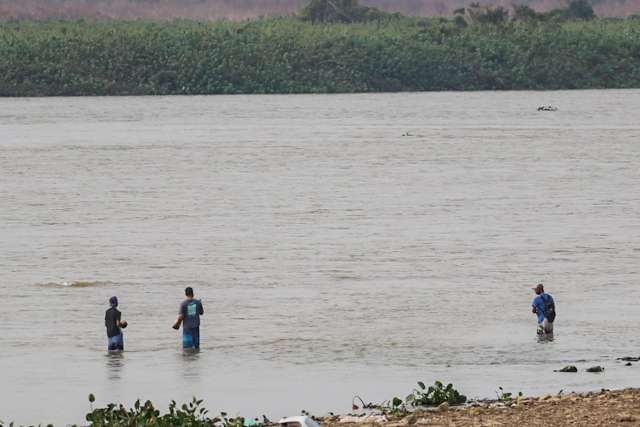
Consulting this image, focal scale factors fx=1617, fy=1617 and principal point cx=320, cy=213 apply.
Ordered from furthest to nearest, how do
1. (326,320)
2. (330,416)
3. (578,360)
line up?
(326,320)
(578,360)
(330,416)

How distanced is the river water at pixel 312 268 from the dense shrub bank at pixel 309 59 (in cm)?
6251

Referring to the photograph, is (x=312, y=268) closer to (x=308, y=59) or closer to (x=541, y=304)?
(x=541, y=304)

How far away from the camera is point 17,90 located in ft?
505

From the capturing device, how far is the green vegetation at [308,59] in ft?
502

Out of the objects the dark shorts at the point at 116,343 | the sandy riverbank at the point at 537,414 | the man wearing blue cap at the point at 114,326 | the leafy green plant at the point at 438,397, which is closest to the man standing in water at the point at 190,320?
the man wearing blue cap at the point at 114,326

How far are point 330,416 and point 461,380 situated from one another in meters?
4.25

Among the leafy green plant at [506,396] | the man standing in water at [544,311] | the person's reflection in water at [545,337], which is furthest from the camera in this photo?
the man standing in water at [544,311]

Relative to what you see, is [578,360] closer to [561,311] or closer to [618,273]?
[561,311]

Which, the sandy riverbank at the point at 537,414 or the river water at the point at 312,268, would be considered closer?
the sandy riverbank at the point at 537,414

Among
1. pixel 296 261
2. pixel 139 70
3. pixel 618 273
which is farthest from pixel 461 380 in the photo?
pixel 139 70

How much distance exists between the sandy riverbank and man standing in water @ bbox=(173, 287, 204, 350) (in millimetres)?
7104

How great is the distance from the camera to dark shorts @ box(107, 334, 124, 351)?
94.6 ft

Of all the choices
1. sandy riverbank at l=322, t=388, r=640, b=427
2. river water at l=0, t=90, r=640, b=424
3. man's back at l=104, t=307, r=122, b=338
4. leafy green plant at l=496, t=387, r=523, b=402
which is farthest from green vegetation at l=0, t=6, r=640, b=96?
sandy riverbank at l=322, t=388, r=640, b=427

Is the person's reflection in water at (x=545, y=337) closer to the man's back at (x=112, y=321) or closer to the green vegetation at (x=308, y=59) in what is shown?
the man's back at (x=112, y=321)
